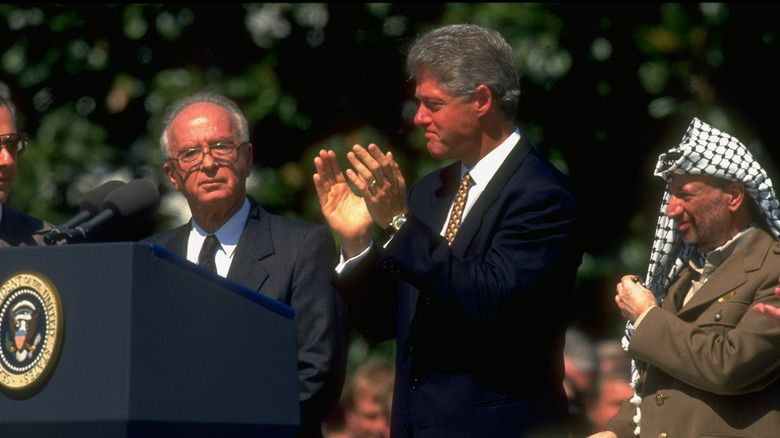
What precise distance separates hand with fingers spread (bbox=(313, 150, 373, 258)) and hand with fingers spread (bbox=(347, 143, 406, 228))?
10 cm

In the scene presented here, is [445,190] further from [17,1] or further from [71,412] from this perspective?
[17,1]

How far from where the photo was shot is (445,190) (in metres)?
4.54

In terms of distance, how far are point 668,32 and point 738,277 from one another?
219 cm

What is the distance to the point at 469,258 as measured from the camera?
4184 millimetres

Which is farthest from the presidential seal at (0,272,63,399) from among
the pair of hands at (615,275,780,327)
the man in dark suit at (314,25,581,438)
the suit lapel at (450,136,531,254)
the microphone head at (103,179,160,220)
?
the pair of hands at (615,275,780,327)

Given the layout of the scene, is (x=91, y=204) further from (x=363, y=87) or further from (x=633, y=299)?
(x=363, y=87)

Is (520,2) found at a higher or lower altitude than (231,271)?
higher

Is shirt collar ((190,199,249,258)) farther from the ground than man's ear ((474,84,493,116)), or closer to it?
closer to it

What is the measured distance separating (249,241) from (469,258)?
80 cm

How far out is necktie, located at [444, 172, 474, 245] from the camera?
14.2 ft

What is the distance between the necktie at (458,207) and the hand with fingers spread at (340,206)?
0.24 m

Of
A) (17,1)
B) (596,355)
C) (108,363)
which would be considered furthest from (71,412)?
(17,1)

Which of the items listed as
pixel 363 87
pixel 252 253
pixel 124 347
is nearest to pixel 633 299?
pixel 252 253

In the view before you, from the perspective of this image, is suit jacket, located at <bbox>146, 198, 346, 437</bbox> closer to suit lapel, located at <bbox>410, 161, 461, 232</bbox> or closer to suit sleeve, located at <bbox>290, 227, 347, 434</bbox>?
suit sleeve, located at <bbox>290, 227, 347, 434</bbox>
